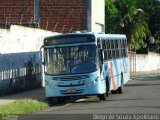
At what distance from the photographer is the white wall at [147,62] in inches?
2571

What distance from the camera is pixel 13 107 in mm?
20859

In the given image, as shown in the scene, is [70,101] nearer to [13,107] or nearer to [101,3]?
[13,107]

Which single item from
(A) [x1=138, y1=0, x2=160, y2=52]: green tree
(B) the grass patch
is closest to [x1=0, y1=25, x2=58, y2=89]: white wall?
(B) the grass patch

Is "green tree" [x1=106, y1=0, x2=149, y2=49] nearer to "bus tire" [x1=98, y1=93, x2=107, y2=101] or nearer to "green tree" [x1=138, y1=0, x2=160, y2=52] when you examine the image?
"green tree" [x1=138, y1=0, x2=160, y2=52]

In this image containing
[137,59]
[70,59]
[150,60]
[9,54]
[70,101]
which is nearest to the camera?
[70,59]

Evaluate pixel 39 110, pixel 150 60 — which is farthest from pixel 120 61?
pixel 150 60

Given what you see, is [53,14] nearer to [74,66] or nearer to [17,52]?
[17,52]

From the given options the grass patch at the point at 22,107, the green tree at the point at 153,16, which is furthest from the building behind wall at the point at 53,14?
the green tree at the point at 153,16

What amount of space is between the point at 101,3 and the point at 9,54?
73.7ft

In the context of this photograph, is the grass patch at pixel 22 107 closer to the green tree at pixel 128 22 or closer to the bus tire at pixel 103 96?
the bus tire at pixel 103 96

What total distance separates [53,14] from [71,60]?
2270 cm

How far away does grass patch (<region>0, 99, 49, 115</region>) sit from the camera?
20.1 metres

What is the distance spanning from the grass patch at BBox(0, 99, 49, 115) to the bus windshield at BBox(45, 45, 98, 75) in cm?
163

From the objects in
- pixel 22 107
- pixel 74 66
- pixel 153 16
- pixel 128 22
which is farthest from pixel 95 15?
pixel 153 16
